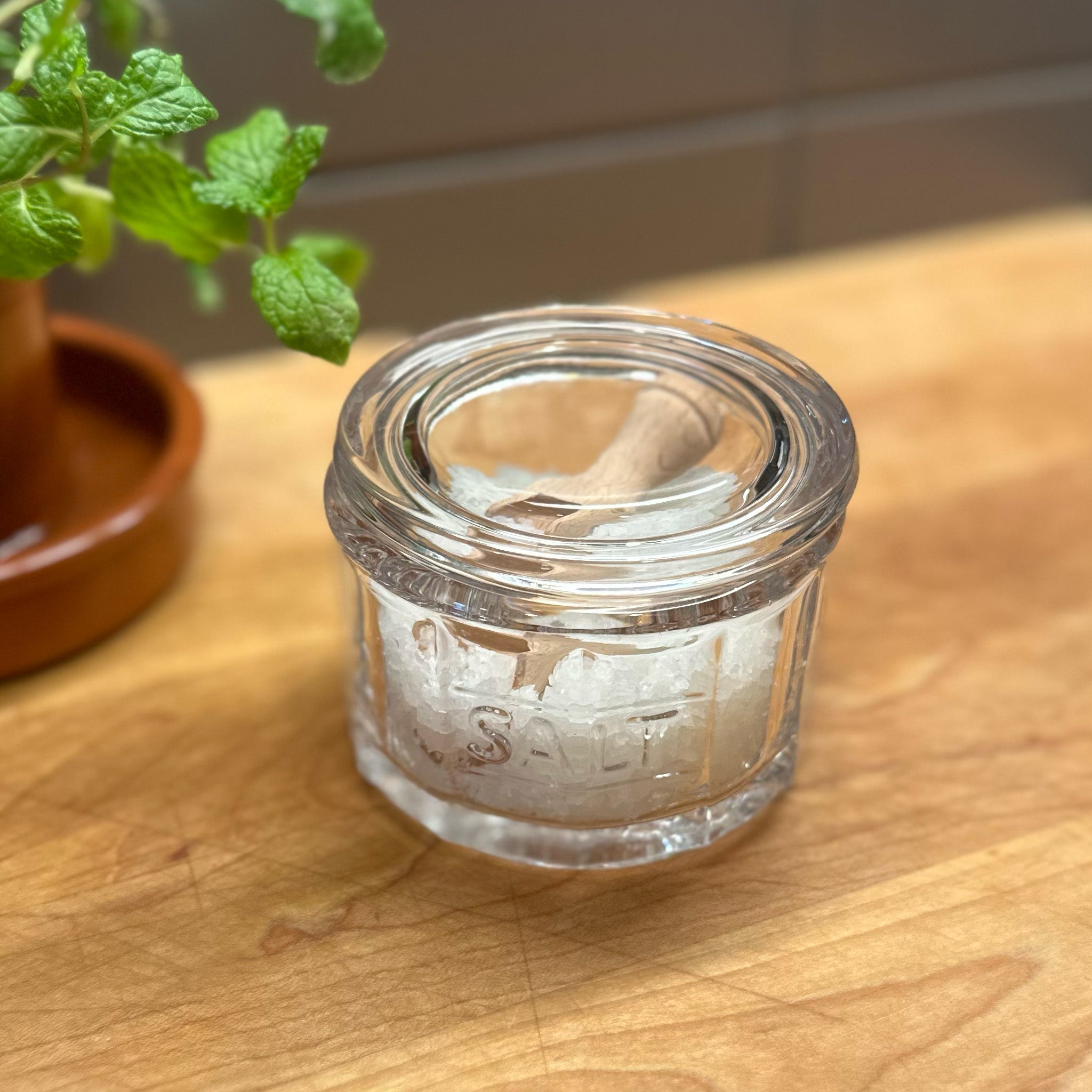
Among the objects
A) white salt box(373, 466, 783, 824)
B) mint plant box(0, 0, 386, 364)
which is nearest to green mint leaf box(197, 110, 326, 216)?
mint plant box(0, 0, 386, 364)

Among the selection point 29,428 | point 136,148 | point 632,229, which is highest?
point 136,148

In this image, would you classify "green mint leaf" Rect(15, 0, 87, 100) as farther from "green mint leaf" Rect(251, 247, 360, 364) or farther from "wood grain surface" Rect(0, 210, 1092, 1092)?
"wood grain surface" Rect(0, 210, 1092, 1092)

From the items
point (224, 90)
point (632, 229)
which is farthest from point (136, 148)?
point (632, 229)

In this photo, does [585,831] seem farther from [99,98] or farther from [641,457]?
[99,98]

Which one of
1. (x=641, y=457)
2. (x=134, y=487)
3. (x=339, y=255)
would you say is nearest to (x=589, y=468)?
(x=641, y=457)

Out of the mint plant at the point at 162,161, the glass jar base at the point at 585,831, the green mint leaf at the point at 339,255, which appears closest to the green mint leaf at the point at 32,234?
the mint plant at the point at 162,161

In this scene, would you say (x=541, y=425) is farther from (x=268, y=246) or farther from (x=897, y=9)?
(x=897, y=9)
